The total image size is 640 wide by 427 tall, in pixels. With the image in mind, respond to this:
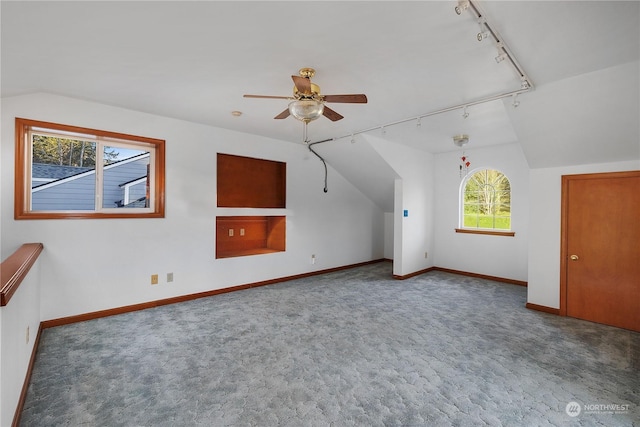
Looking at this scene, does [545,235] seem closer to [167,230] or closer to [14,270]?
[167,230]

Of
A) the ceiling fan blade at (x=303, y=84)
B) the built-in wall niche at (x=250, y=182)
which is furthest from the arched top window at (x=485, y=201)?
the ceiling fan blade at (x=303, y=84)

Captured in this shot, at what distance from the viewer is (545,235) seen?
389cm

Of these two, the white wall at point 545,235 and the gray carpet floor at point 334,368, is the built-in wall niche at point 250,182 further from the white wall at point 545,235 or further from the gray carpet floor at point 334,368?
the white wall at point 545,235

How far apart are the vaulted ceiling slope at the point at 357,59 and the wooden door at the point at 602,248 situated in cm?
36

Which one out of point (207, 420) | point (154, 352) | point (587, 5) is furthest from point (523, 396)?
point (154, 352)

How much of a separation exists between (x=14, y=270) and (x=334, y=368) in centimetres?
240

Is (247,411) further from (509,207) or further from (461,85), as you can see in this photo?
(509,207)

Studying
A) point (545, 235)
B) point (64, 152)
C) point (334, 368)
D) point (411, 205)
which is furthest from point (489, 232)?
point (64, 152)

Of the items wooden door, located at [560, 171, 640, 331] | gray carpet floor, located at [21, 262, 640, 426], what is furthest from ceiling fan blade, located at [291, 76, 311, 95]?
wooden door, located at [560, 171, 640, 331]

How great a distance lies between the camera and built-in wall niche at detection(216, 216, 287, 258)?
17.2 ft

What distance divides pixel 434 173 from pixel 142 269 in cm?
559

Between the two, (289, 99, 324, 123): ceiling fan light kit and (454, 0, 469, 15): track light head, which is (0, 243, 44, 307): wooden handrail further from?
(454, 0, 469, 15): track light head

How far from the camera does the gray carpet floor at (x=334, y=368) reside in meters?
1.95

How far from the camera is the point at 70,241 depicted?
10.9 ft
